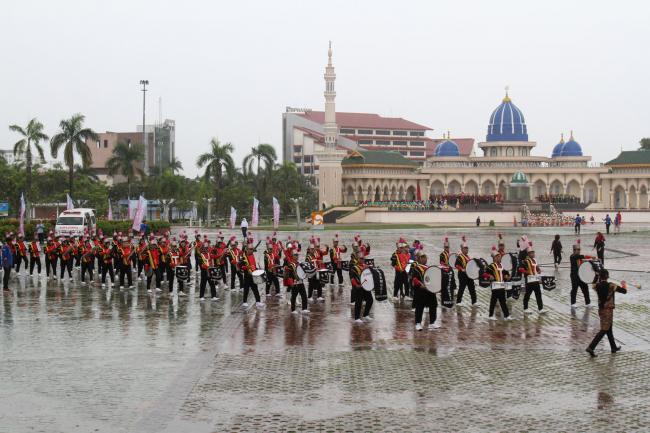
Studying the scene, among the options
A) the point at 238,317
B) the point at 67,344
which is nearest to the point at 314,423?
the point at 67,344

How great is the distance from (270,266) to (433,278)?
592 centimetres

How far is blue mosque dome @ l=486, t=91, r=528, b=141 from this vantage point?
4397 inches

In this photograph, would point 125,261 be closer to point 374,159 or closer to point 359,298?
point 359,298

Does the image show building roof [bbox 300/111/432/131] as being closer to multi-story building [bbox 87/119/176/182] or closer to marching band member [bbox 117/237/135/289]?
multi-story building [bbox 87/119/176/182]

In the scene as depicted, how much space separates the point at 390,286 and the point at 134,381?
13.7 m

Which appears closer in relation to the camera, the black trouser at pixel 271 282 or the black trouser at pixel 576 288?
the black trouser at pixel 576 288

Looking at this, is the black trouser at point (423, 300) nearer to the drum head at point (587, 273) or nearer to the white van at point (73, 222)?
the drum head at point (587, 273)

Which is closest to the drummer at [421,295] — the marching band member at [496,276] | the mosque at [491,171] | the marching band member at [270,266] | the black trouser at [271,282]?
the marching band member at [496,276]

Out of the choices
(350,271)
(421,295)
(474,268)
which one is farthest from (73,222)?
(421,295)

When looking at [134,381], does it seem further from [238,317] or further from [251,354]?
[238,317]

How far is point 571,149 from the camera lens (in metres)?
112

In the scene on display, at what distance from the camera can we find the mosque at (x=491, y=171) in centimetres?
10188

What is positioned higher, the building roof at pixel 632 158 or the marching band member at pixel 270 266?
the building roof at pixel 632 158

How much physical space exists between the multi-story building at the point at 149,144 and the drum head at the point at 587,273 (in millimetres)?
91030
